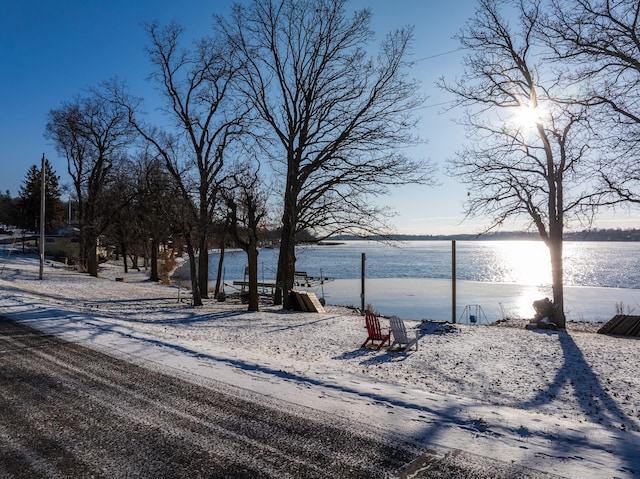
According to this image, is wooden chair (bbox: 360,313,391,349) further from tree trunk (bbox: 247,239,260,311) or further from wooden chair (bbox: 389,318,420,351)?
tree trunk (bbox: 247,239,260,311)

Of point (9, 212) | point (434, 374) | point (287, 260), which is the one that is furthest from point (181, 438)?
point (9, 212)

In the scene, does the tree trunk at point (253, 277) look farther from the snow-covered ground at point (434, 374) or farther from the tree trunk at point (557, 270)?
the tree trunk at point (557, 270)

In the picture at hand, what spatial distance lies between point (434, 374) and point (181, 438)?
5.20m

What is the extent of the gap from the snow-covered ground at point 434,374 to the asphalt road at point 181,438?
16.0 inches

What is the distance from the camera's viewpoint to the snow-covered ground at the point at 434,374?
14.9 feet

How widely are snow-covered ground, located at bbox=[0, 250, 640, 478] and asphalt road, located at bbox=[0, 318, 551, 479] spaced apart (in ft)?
1.33

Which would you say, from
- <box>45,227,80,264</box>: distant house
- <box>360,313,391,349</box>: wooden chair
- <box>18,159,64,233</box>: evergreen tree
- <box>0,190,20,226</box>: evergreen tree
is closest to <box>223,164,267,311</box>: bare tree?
<box>360,313,391,349</box>: wooden chair

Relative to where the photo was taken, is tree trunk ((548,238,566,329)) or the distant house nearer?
tree trunk ((548,238,566,329))

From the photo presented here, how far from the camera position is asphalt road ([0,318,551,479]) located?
3.73m

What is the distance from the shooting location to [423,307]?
24891mm

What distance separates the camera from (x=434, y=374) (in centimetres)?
819

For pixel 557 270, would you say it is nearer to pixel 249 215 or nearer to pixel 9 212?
pixel 249 215

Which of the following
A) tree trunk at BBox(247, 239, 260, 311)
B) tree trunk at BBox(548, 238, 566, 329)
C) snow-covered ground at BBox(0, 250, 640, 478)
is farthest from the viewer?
tree trunk at BBox(247, 239, 260, 311)

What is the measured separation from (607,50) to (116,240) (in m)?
44.8
